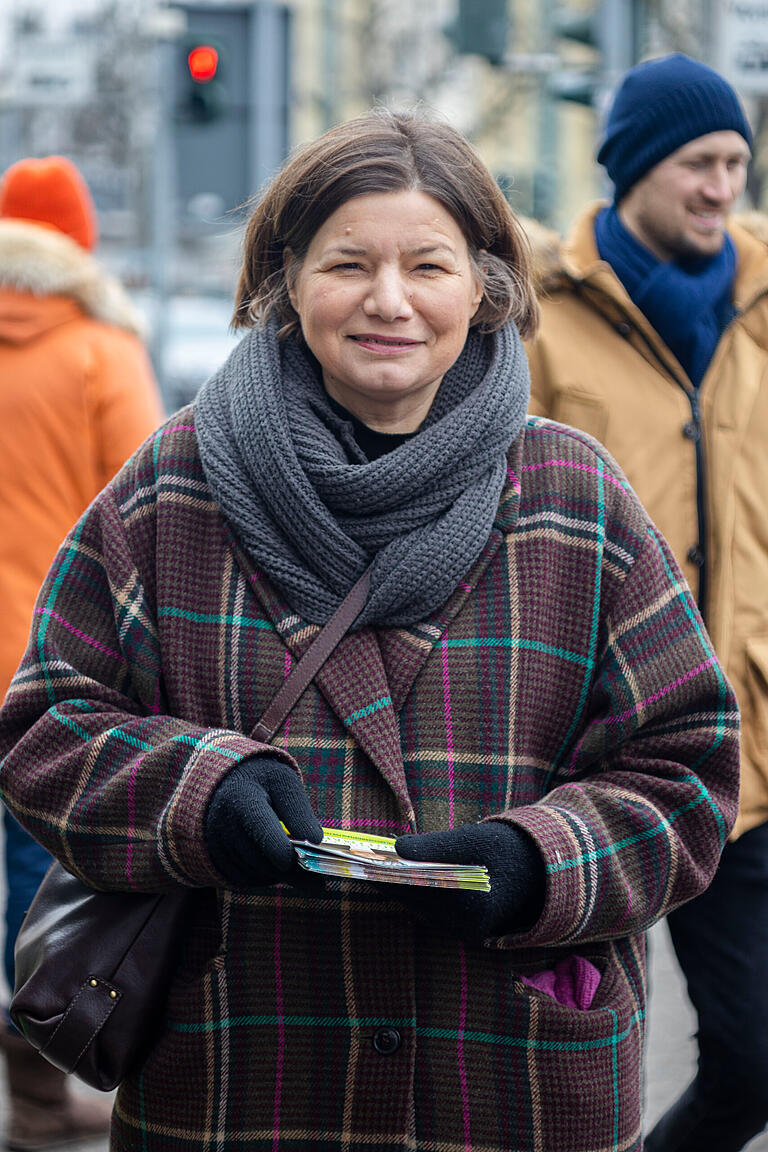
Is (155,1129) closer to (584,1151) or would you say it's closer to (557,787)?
(584,1151)

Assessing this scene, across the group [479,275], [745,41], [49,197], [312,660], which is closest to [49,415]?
[49,197]

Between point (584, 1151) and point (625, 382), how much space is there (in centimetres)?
163

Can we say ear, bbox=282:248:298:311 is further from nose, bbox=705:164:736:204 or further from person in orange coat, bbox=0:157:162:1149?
person in orange coat, bbox=0:157:162:1149

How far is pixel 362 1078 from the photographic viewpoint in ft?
7.38

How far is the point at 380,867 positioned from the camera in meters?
2.02

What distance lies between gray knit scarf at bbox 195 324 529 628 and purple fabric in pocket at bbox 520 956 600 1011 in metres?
0.53

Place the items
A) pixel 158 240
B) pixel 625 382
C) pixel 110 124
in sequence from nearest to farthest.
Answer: pixel 625 382 < pixel 158 240 < pixel 110 124

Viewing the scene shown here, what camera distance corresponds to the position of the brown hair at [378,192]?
234 cm

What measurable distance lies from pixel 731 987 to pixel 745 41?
17.6ft

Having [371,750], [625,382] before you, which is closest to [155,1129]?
[371,750]

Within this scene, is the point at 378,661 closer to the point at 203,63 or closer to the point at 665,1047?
the point at 665,1047

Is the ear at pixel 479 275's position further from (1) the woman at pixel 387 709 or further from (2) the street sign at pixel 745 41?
(2) the street sign at pixel 745 41

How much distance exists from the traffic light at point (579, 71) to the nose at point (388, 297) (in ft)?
24.1

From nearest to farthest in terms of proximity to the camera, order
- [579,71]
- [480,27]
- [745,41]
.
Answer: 1. [745,41]
2. [579,71]
3. [480,27]
